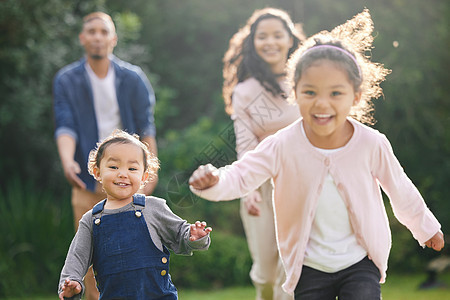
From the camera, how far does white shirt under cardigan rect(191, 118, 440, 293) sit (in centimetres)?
296

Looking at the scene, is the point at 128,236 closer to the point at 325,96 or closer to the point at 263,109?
the point at 325,96

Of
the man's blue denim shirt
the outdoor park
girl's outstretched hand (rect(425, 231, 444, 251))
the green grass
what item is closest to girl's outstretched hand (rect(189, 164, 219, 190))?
girl's outstretched hand (rect(425, 231, 444, 251))

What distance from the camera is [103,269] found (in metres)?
2.72

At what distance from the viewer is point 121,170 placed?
9.09 ft

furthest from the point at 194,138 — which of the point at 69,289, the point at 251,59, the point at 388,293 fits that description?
the point at 69,289

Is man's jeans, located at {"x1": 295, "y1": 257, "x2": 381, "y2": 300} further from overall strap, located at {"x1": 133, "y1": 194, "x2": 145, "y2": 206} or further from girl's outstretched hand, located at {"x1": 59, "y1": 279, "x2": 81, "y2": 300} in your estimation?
girl's outstretched hand, located at {"x1": 59, "y1": 279, "x2": 81, "y2": 300}

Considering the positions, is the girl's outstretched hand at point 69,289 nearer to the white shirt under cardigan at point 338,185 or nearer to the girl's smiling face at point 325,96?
the white shirt under cardigan at point 338,185

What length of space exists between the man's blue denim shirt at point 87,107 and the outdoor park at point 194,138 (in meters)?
1.95

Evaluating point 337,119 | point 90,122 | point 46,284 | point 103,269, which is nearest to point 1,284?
point 46,284

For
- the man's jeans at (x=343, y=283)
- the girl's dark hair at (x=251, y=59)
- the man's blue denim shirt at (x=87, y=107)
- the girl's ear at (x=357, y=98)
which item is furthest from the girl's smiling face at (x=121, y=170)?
the man's blue denim shirt at (x=87, y=107)

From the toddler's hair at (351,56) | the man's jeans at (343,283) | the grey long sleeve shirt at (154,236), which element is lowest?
the man's jeans at (343,283)

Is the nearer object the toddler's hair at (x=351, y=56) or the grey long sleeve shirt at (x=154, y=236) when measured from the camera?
the grey long sleeve shirt at (x=154, y=236)

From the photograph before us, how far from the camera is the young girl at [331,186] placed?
9.66 feet

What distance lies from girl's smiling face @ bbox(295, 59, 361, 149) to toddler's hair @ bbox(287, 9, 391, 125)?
3cm
